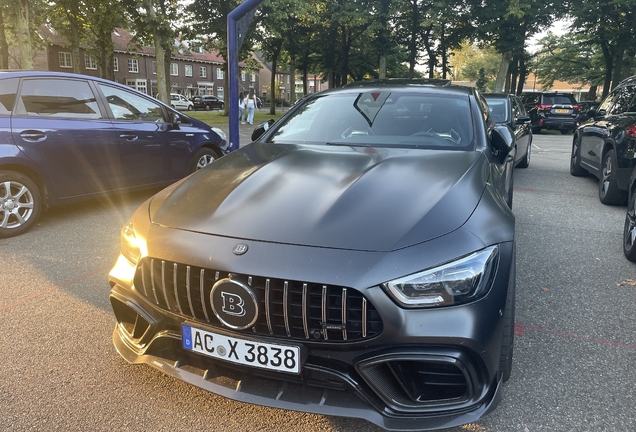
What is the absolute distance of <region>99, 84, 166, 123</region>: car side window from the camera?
6043 millimetres

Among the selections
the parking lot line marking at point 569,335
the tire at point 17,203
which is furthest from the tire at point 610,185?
the tire at point 17,203

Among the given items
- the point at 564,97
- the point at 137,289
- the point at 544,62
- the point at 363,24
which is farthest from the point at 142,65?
the point at 137,289

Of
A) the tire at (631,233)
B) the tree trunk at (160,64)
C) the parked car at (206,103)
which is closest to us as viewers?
the tire at (631,233)

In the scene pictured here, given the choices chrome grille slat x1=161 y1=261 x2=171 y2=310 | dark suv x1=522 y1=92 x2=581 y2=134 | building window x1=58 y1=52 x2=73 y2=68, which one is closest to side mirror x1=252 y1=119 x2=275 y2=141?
chrome grille slat x1=161 y1=261 x2=171 y2=310

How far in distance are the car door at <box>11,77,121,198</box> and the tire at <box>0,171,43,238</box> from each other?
0.21 m

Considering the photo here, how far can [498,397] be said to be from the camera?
6.64 ft

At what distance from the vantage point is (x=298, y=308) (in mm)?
1964

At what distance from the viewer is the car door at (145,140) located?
20.0 feet

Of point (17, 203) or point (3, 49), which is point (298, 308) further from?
point (3, 49)

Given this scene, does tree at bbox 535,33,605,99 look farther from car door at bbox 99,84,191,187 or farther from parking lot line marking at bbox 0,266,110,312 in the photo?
parking lot line marking at bbox 0,266,110,312

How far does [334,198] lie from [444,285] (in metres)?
0.70

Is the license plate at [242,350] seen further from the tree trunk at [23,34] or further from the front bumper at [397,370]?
the tree trunk at [23,34]

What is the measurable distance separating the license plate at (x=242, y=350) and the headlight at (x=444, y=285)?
466 mm

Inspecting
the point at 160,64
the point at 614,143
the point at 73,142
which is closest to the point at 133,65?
the point at 160,64
